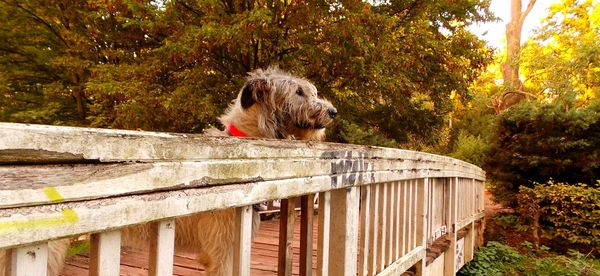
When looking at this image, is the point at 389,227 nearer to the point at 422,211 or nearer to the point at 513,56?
the point at 422,211

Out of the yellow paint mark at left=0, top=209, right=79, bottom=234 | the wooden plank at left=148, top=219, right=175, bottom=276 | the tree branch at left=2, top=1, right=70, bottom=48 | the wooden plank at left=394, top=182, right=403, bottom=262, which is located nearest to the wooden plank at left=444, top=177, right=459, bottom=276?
the wooden plank at left=394, top=182, right=403, bottom=262

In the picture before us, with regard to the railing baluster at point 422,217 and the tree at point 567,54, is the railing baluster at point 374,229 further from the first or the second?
the tree at point 567,54

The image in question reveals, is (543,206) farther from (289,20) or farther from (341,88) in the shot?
(289,20)

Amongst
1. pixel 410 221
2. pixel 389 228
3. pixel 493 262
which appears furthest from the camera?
pixel 493 262

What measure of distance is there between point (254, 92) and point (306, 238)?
189cm

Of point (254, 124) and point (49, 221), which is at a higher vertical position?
point (254, 124)

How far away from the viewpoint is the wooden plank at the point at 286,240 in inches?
66.0

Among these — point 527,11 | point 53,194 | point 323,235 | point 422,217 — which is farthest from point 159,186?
point 527,11

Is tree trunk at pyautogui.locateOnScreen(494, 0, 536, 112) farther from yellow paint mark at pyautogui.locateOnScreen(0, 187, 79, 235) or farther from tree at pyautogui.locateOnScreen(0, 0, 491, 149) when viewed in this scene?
yellow paint mark at pyautogui.locateOnScreen(0, 187, 79, 235)

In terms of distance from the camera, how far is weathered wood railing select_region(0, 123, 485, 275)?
0.70 metres

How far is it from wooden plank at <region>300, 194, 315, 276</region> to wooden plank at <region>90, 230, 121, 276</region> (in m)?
0.99

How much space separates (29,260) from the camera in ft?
2.38

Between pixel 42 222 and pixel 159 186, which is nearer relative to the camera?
pixel 42 222

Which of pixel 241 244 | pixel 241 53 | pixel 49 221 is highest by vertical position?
pixel 241 53
